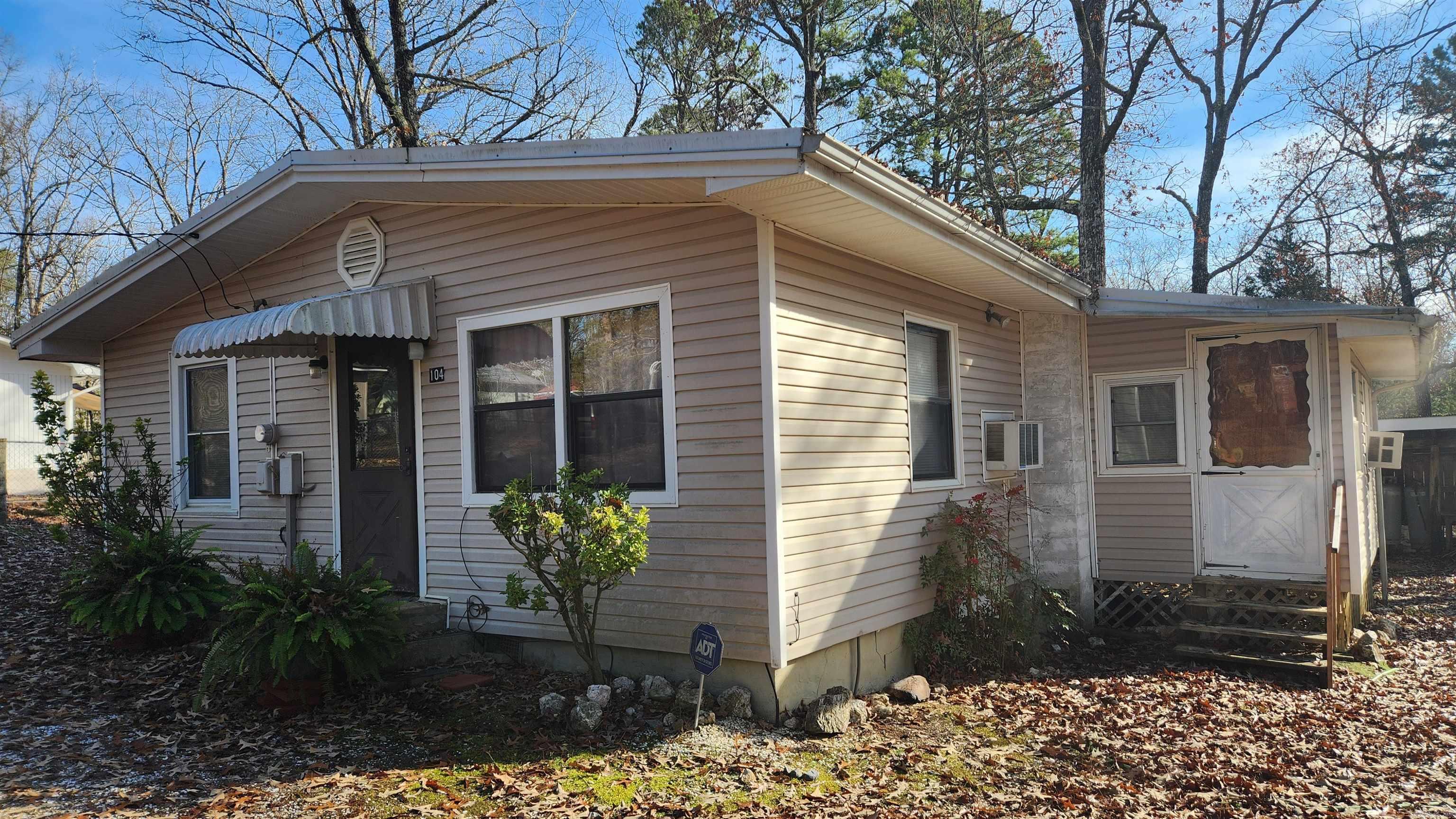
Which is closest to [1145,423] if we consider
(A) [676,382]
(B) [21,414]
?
(A) [676,382]

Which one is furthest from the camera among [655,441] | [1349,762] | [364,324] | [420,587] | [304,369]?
[304,369]

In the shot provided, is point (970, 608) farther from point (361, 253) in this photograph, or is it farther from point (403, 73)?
point (403, 73)

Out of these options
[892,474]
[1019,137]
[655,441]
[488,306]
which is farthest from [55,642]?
[1019,137]

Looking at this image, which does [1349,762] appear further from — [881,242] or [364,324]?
[364,324]

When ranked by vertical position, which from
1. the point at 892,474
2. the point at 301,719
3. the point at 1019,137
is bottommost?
the point at 301,719

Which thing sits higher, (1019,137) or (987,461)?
(1019,137)

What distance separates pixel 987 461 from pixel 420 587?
4.74 meters

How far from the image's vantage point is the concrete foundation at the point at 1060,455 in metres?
8.49

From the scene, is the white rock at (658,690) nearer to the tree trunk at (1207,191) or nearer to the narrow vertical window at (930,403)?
the narrow vertical window at (930,403)

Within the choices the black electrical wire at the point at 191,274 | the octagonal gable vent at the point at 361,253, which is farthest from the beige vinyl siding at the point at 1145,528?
the black electrical wire at the point at 191,274

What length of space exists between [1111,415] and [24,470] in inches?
880

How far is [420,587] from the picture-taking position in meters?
7.02

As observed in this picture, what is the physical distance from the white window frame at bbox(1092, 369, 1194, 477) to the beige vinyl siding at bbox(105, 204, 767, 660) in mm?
4938

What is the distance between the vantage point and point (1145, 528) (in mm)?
8797
